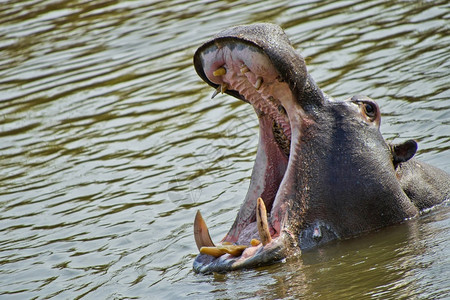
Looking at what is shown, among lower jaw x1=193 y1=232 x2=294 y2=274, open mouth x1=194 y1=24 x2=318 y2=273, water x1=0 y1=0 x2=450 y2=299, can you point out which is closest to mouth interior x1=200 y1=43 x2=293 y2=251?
open mouth x1=194 y1=24 x2=318 y2=273

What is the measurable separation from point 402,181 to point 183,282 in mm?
1556

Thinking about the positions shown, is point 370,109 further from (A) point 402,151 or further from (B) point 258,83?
(B) point 258,83

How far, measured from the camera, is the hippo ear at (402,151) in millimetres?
5406

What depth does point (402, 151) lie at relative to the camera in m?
5.44

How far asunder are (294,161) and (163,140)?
13.2 ft

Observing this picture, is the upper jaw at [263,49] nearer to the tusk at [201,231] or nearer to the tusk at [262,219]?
the tusk at [262,219]

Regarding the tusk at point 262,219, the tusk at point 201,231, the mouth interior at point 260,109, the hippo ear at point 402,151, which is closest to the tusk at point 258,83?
the mouth interior at point 260,109

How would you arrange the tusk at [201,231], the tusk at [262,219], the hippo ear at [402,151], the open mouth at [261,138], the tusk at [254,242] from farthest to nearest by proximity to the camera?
the hippo ear at [402,151], the tusk at [201,231], the tusk at [254,242], the open mouth at [261,138], the tusk at [262,219]

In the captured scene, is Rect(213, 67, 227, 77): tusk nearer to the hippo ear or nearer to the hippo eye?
the hippo eye

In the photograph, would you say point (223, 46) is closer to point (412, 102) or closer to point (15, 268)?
point (15, 268)

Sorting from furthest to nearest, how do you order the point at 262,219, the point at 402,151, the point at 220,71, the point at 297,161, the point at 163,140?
1. the point at 163,140
2. the point at 402,151
3. the point at 297,161
4. the point at 220,71
5. the point at 262,219

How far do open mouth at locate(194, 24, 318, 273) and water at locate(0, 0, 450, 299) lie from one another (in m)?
0.14

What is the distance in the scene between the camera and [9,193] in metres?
8.09

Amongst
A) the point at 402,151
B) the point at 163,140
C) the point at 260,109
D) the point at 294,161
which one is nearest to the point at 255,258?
the point at 294,161
